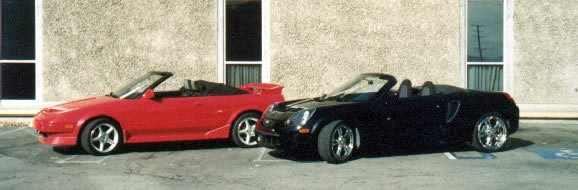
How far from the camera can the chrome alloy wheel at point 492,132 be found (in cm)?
1020

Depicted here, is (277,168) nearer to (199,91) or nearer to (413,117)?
(413,117)

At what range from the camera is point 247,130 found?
35.9 feet

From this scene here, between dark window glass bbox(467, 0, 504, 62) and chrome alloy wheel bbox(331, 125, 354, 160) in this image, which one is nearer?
chrome alloy wheel bbox(331, 125, 354, 160)

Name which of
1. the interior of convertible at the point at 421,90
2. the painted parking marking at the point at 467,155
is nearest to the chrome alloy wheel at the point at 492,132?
the painted parking marking at the point at 467,155

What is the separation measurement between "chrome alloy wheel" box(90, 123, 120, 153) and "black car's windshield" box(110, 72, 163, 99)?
1.98 feet

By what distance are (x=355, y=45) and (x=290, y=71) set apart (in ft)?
4.83

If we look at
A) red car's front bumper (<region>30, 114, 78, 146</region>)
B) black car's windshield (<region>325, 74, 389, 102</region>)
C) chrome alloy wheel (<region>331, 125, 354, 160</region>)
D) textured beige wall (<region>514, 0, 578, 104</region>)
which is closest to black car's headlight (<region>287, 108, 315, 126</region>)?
chrome alloy wheel (<region>331, 125, 354, 160</region>)

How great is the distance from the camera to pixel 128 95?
1052 cm

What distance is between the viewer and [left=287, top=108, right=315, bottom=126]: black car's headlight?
29.9ft

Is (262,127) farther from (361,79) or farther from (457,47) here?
(457,47)

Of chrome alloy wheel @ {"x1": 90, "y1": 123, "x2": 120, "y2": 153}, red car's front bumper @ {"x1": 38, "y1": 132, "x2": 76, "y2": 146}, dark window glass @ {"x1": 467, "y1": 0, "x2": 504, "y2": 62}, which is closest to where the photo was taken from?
red car's front bumper @ {"x1": 38, "y1": 132, "x2": 76, "y2": 146}

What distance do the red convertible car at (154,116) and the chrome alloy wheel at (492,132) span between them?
3226mm

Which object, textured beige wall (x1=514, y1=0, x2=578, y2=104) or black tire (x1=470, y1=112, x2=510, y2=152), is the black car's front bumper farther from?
textured beige wall (x1=514, y1=0, x2=578, y2=104)

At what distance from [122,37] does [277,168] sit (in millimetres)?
7023
